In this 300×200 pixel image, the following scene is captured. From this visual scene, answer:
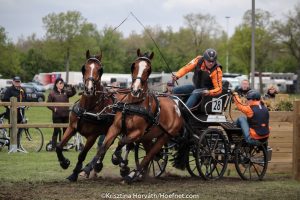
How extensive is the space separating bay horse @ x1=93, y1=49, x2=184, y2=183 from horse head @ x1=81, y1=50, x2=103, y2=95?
1.83 ft

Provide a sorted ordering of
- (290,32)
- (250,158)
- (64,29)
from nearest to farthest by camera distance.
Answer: (250,158)
(290,32)
(64,29)

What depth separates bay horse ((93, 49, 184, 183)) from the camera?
10617mm

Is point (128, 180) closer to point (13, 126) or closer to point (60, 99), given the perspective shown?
point (13, 126)

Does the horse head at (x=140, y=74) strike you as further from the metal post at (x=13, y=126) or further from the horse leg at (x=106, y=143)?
the metal post at (x=13, y=126)

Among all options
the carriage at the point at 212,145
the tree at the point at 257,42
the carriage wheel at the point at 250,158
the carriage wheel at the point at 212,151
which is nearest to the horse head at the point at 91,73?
the carriage at the point at 212,145

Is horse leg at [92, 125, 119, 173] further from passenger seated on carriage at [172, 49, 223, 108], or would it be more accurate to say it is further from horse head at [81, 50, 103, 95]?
passenger seated on carriage at [172, 49, 223, 108]

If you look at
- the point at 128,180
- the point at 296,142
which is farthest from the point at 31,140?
the point at 296,142

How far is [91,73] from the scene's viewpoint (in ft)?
36.5

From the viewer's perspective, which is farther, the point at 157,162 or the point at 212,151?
the point at 157,162

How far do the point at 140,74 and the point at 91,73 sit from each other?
0.92 meters

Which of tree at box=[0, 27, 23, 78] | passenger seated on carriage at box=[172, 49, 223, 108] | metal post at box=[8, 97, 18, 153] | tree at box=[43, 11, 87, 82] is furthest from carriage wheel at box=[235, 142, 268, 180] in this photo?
tree at box=[43, 11, 87, 82]

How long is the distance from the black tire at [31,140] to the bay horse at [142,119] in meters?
6.79

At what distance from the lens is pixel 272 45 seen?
213 ft

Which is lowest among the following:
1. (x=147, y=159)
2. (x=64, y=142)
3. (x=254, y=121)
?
(x=147, y=159)
